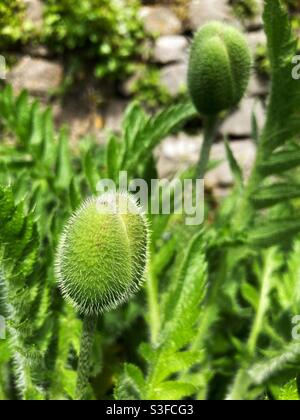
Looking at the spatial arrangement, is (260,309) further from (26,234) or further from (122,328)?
(26,234)

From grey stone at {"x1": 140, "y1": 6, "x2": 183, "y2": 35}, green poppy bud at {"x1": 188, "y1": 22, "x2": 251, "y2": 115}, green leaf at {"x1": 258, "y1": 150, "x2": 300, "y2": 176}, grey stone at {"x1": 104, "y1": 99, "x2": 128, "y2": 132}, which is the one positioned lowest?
green leaf at {"x1": 258, "y1": 150, "x2": 300, "y2": 176}

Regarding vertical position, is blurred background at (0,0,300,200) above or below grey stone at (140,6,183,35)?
below

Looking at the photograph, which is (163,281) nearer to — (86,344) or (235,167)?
(235,167)

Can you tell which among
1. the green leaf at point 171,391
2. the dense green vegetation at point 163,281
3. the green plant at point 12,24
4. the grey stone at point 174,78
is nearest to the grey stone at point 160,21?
the grey stone at point 174,78

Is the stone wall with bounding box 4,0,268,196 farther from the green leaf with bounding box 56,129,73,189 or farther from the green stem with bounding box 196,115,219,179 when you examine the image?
the green stem with bounding box 196,115,219,179

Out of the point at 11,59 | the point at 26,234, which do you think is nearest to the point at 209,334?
the point at 26,234

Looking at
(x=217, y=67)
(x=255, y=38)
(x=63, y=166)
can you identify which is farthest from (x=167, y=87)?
(x=217, y=67)

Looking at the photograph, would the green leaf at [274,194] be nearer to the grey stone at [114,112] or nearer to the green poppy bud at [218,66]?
the green poppy bud at [218,66]

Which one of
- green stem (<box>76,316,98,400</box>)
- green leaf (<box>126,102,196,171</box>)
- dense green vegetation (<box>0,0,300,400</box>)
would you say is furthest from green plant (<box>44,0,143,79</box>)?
green stem (<box>76,316,98,400</box>)
